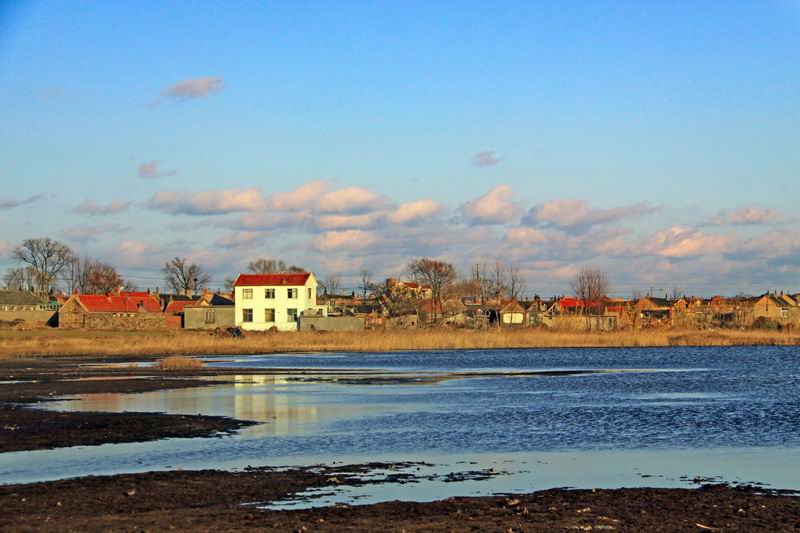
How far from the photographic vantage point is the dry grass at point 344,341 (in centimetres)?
8100

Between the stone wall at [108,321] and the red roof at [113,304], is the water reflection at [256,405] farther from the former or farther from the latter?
the red roof at [113,304]

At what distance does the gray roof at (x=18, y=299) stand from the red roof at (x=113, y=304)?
1833 centimetres

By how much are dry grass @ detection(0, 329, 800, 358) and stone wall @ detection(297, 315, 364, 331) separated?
1118 cm

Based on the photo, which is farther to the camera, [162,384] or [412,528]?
[162,384]

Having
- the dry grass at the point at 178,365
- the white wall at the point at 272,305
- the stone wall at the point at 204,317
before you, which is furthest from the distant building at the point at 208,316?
the dry grass at the point at 178,365

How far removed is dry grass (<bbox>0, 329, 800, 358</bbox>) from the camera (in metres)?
81.0

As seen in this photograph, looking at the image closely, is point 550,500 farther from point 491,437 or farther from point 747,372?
point 747,372

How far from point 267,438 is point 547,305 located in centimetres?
14722

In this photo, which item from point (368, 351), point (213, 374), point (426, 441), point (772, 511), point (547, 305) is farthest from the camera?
point (547, 305)

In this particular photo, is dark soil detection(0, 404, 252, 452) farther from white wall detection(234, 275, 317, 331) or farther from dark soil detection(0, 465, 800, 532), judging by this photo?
white wall detection(234, 275, 317, 331)

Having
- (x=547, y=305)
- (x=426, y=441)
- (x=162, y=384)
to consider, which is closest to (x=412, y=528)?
(x=426, y=441)

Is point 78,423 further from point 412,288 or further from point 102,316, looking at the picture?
point 412,288

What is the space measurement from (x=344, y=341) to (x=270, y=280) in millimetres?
34806

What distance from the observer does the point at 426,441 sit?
85.4 feet
